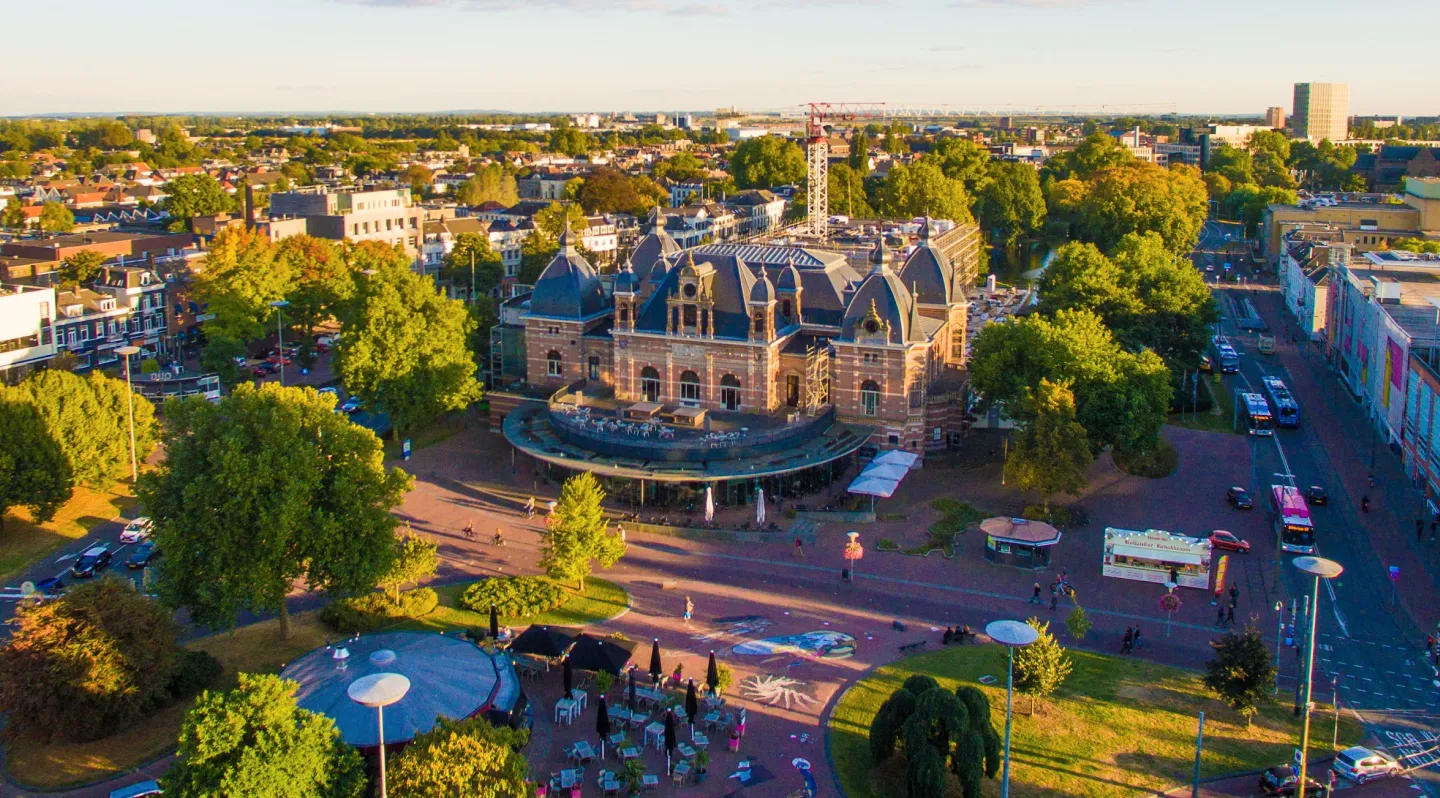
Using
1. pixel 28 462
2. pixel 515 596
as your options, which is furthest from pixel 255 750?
pixel 28 462

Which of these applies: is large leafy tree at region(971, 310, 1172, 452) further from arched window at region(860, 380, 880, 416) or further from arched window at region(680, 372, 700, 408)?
arched window at region(680, 372, 700, 408)

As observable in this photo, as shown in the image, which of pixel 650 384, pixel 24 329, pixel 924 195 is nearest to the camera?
pixel 650 384

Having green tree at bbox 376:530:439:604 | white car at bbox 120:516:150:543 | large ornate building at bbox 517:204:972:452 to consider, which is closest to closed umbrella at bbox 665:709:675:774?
green tree at bbox 376:530:439:604

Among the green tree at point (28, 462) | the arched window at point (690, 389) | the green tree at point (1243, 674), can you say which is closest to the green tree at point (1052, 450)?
the green tree at point (1243, 674)

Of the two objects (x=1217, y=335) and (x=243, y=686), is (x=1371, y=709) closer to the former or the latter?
(x=243, y=686)

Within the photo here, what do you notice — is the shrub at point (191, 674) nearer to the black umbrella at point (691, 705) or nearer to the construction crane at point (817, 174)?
the black umbrella at point (691, 705)

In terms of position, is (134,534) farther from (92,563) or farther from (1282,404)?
(1282,404)
